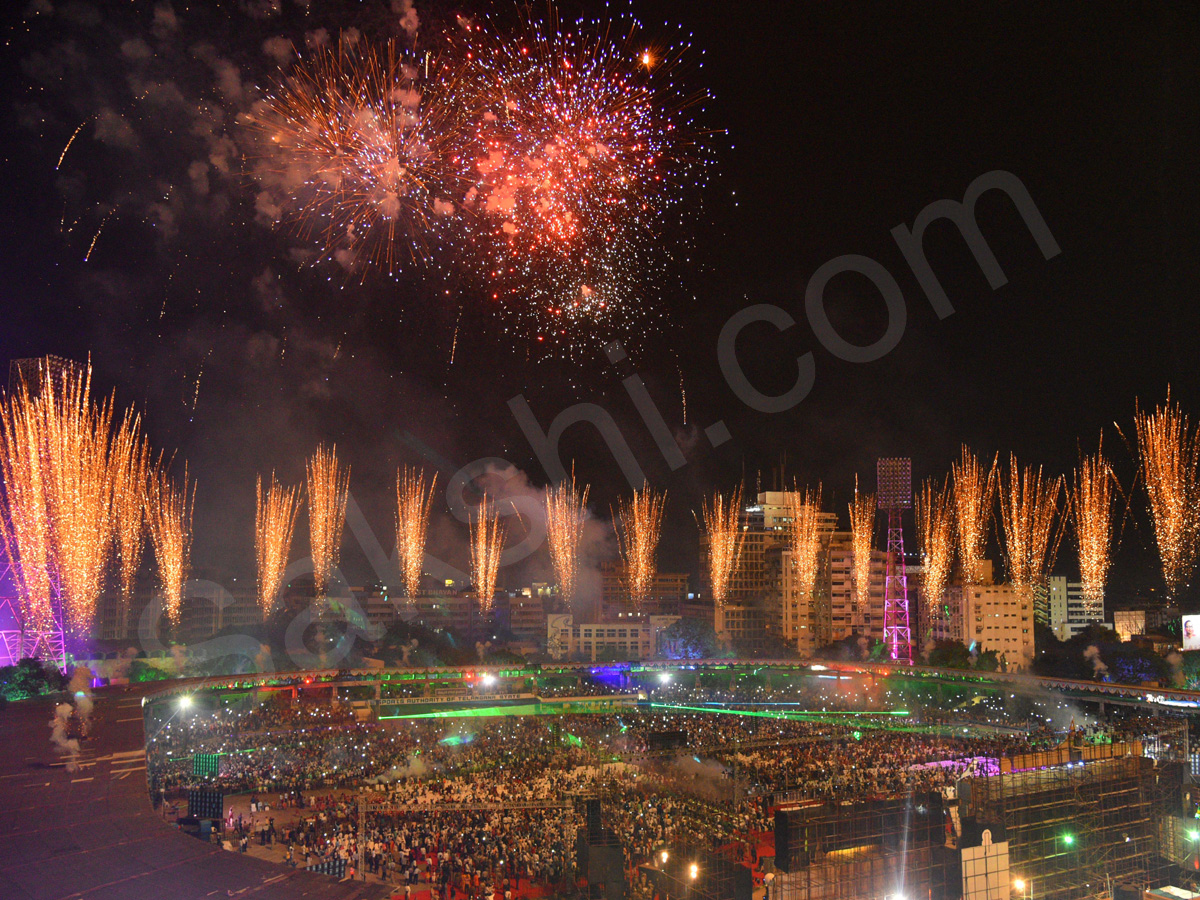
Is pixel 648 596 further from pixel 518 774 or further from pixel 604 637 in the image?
pixel 518 774

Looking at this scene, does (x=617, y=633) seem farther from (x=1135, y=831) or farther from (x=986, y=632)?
(x=1135, y=831)

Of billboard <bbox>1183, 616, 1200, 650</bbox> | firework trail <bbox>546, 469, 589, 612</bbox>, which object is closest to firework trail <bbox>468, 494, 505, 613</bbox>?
firework trail <bbox>546, 469, 589, 612</bbox>

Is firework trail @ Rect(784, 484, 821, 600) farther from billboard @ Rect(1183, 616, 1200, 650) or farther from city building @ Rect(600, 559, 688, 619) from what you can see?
billboard @ Rect(1183, 616, 1200, 650)

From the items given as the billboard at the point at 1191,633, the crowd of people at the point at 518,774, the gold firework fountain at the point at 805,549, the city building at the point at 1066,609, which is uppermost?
the gold firework fountain at the point at 805,549

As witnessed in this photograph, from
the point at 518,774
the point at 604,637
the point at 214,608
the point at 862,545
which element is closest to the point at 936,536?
the point at 862,545

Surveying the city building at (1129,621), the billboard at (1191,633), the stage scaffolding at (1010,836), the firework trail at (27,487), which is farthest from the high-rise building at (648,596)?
the stage scaffolding at (1010,836)

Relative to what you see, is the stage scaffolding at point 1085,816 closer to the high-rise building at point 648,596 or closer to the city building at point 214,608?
the high-rise building at point 648,596
